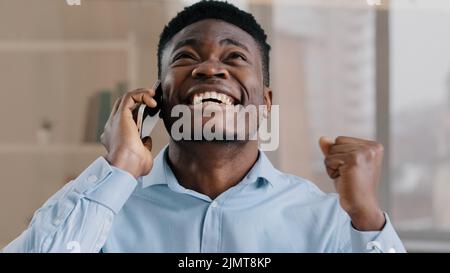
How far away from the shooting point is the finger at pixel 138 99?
800 millimetres

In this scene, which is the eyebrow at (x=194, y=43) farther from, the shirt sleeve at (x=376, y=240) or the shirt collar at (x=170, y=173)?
the shirt sleeve at (x=376, y=240)

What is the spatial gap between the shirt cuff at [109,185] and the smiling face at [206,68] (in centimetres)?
11

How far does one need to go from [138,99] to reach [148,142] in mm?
66

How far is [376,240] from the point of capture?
77cm

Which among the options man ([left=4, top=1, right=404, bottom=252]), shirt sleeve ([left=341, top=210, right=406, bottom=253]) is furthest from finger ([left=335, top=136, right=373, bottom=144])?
shirt sleeve ([left=341, top=210, right=406, bottom=253])

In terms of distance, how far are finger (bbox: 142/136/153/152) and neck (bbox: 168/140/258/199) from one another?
47 mm

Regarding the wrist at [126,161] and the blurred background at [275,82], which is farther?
the blurred background at [275,82]

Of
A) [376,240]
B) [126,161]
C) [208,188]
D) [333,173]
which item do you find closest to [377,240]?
[376,240]

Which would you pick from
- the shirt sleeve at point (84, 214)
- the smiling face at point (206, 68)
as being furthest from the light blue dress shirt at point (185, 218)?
the smiling face at point (206, 68)

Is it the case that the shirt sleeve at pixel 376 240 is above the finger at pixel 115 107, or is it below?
below

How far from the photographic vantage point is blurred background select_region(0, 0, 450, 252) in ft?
2.93

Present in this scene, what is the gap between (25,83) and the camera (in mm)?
1004

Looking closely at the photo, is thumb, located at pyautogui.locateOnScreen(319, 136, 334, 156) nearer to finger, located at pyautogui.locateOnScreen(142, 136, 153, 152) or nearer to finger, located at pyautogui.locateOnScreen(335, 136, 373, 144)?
finger, located at pyautogui.locateOnScreen(335, 136, 373, 144)

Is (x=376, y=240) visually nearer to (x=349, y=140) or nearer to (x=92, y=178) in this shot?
(x=349, y=140)
